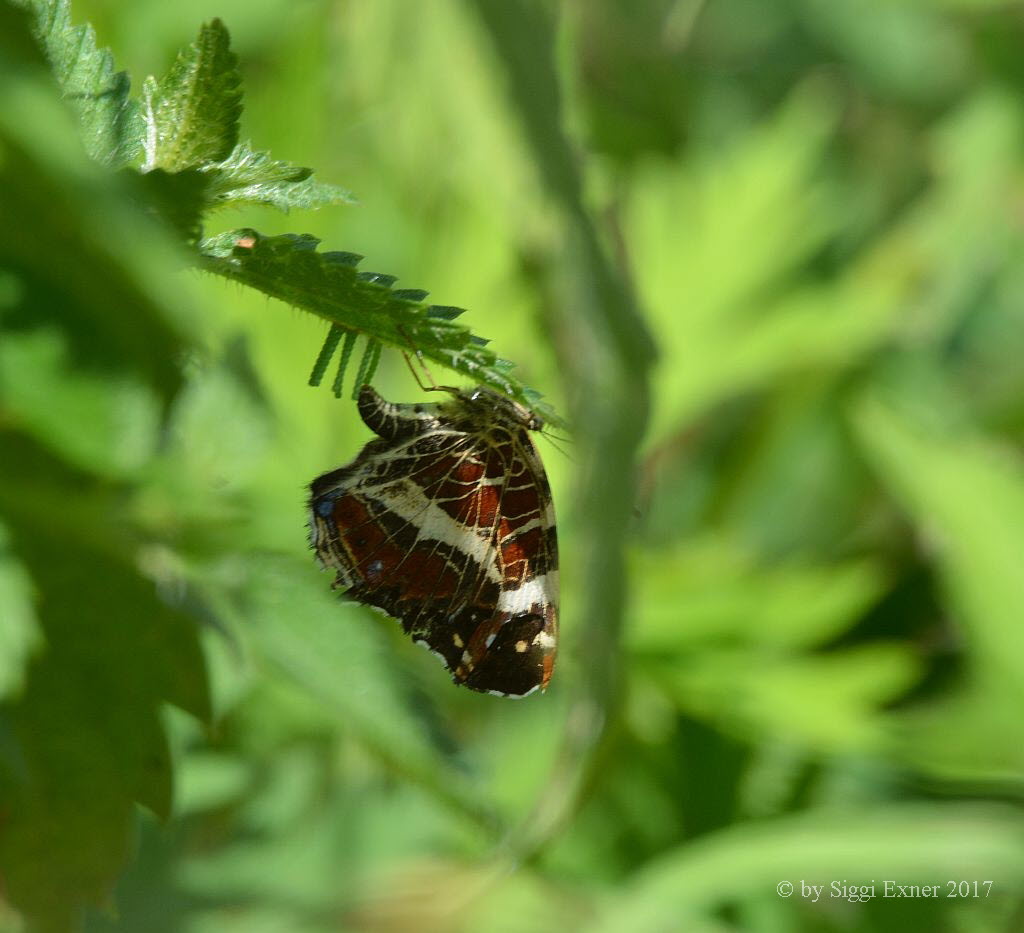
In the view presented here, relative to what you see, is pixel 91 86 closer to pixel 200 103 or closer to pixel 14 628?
pixel 200 103

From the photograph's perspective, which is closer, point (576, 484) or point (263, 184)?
point (263, 184)

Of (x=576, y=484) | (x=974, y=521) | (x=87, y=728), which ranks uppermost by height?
(x=974, y=521)

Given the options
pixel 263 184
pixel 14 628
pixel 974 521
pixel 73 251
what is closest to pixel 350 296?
pixel 263 184

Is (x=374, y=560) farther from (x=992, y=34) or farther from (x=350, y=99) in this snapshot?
(x=992, y=34)

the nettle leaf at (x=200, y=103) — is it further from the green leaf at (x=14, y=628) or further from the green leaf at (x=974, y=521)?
the green leaf at (x=974, y=521)

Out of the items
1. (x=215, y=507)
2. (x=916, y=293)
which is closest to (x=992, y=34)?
(x=916, y=293)
